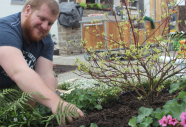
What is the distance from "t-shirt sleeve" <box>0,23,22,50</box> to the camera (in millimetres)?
1932

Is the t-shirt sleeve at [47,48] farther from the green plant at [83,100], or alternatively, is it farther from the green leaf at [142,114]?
the green leaf at [142,114]

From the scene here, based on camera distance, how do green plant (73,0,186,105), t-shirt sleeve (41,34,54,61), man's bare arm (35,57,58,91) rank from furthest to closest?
t-shirt sleeve (41,34,54,61)
man's bare arm (35,57,58,91)
green plant (73,0,186,105)

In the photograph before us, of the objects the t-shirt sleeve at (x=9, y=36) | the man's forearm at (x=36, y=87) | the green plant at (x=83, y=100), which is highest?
the t-shirt sleeve at (x=9, y=36)

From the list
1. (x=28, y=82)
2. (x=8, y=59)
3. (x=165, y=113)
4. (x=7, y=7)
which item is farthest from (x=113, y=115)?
(x=7, y=7)

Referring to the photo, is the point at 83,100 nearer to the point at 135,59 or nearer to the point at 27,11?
the point at 135,59

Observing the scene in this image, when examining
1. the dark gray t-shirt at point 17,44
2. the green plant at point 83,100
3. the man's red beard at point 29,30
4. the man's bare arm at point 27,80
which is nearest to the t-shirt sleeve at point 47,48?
the dark gray t-shirt at point 17,44

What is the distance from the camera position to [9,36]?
2.00 metres

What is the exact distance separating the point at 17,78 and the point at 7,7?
27.9 feet

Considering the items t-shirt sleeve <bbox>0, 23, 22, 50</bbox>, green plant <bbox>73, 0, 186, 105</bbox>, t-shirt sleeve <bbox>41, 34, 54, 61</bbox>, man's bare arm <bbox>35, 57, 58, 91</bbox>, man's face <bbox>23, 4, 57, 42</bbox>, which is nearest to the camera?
t-shirt sleeve <bbox>0, 23, 22, 50</bbox>

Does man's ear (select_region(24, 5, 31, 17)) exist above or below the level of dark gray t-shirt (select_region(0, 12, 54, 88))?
above

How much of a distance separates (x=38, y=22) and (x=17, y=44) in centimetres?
31

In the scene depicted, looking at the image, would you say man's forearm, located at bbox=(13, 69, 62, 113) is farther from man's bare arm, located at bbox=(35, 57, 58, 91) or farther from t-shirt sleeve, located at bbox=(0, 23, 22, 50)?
man's bare arm, located at bbox=(35, 57, 58, 91)

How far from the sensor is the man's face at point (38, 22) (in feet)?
7.04

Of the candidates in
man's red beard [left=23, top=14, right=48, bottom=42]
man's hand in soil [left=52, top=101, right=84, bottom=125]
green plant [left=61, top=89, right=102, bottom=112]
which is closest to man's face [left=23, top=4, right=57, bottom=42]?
man's red beard [left=23, top=14, right=48, bottom=42]
